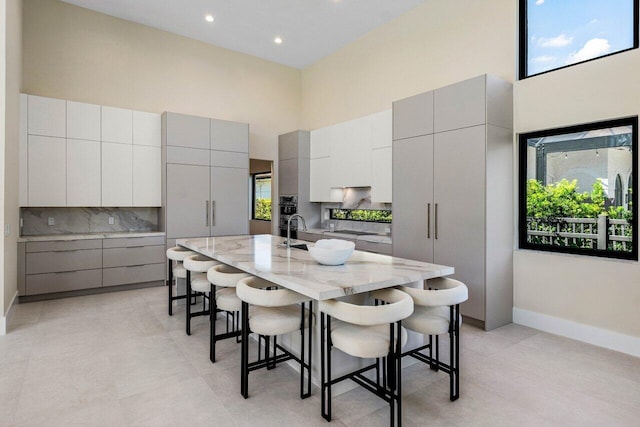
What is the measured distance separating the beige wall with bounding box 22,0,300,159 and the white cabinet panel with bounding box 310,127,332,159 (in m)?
0.97

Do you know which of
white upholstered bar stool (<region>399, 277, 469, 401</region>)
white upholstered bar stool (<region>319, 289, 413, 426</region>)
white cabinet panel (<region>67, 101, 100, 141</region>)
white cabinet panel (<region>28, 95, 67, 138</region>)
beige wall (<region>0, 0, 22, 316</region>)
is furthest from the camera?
white cabinet panel (<region>67, 101, 100, 141</region>)

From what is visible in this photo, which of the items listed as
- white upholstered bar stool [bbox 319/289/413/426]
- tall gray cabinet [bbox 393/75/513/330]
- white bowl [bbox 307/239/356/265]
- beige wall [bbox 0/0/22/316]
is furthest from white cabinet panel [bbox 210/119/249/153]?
white upholstered bar stool [bbox 319/289/413/426]

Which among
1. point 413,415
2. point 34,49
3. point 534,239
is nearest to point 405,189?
point 534,239

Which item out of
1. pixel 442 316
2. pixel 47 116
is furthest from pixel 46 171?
pixel 442 316

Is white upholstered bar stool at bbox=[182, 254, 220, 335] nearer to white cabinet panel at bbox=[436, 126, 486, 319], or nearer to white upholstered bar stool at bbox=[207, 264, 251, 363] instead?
→ white upholstered bar stool at bbox=[207, 264, 251, 363]

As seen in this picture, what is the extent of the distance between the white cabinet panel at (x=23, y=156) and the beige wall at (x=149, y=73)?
45 cm

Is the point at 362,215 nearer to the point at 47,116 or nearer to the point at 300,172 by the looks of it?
the point at 300,172

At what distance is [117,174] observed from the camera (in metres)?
5.12

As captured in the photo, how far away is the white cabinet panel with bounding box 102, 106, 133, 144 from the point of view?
5.03m

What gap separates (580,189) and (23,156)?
6.39m

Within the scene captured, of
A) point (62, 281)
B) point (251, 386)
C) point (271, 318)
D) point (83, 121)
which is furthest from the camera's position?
Result: point (83, 121)

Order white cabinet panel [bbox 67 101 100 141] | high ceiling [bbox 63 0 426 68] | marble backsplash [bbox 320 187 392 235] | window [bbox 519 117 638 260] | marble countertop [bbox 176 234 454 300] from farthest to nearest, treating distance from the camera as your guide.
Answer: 1. marble backsplash [bbox 320 187 392 235]
2. high ceiling [bbox 63 0 426 68]
3. white cabinet panel [bbox 67 101 100 141]
4. window [bbox 519 117 638 260]
5. marble countertop [bbox 176 234 454 300]

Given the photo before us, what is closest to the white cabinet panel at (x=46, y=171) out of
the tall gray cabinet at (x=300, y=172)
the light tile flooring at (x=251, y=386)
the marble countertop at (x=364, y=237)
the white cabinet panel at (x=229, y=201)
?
the light tile flooring at (x=251, y=386)

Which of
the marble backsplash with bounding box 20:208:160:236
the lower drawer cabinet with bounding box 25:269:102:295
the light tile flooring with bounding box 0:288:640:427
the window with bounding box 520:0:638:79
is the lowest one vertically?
the light tile flooring with bounding box 0:288:640:427
